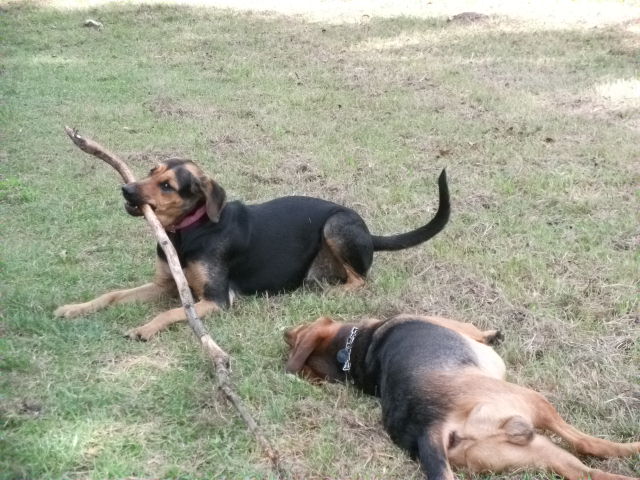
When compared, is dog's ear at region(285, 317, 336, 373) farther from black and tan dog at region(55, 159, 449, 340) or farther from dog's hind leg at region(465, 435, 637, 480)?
dog's hind leg at region(465, 435, 637, 480)

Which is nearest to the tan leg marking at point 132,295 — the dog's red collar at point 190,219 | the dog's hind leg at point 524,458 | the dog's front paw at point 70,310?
the dog's front paw at point 70,310

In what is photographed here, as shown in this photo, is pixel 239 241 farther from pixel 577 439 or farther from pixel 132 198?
pixel 577 439

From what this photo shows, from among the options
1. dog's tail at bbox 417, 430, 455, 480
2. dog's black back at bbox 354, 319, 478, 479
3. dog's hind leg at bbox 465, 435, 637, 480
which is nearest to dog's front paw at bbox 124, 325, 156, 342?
dog's black back at bbox 354, 319, 478, 479

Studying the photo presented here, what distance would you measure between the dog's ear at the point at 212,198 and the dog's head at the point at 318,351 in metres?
1.39

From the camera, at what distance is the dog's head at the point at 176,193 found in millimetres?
5434

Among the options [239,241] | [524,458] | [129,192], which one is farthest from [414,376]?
[129,192]

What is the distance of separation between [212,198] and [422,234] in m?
1.76

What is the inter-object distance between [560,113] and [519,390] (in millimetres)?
7366

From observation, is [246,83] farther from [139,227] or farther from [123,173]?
[123,173]

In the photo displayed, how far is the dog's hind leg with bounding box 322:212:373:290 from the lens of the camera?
232 inches

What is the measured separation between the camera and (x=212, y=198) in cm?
556

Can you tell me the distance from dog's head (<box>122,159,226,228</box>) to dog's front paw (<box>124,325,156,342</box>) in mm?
919

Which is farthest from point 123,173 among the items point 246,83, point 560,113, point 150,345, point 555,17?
point 555,17

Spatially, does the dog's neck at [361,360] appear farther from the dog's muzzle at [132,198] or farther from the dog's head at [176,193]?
the dog's muzzle at [132,198]
